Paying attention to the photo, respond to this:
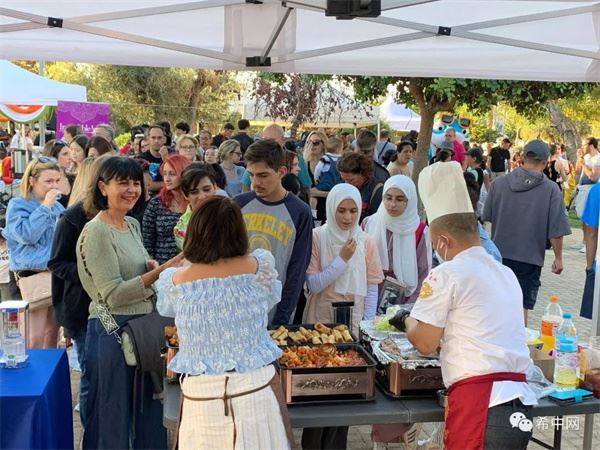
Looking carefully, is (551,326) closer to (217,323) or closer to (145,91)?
(217,323)

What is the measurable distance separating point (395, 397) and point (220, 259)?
1.01 m

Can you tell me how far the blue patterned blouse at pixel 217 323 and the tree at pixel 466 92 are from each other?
5.75 meters

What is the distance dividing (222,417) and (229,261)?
587 millimetres

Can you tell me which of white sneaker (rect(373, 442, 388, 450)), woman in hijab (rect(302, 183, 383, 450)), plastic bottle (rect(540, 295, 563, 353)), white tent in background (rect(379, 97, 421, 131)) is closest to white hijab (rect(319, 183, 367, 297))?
woman in hijab (rect(302, 183, 383, 450))

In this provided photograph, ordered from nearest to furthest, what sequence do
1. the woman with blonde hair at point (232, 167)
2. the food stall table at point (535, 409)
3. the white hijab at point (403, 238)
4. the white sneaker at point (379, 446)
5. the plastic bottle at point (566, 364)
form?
the food stall table at point (535, 409) < the plastic bottle at point (566, 364) < the white sneaker at point (379, 446) < the white hijab at point (403, 238) < the woman with blonde hair at point (232, 167)

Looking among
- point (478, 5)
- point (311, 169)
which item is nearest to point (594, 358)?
point (478, 5)

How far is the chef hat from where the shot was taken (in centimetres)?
253

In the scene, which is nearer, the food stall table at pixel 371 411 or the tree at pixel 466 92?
the food stall table at pixel 371 411

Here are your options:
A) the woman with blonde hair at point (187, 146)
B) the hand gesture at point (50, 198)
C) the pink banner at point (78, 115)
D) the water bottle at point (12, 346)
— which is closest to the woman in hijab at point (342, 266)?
the water bottle at point (12, 346)

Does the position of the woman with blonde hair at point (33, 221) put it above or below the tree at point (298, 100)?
below

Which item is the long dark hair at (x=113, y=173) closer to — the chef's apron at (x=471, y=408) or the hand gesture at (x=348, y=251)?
the hand gesture at (x=348, y=251)

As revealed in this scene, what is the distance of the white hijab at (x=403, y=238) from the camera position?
402cm

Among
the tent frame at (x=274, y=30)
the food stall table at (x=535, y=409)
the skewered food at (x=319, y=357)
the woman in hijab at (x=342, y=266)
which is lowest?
the food stall table at (x=535, y=409)

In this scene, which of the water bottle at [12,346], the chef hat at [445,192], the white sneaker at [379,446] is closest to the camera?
the chef hat at [445,192]
